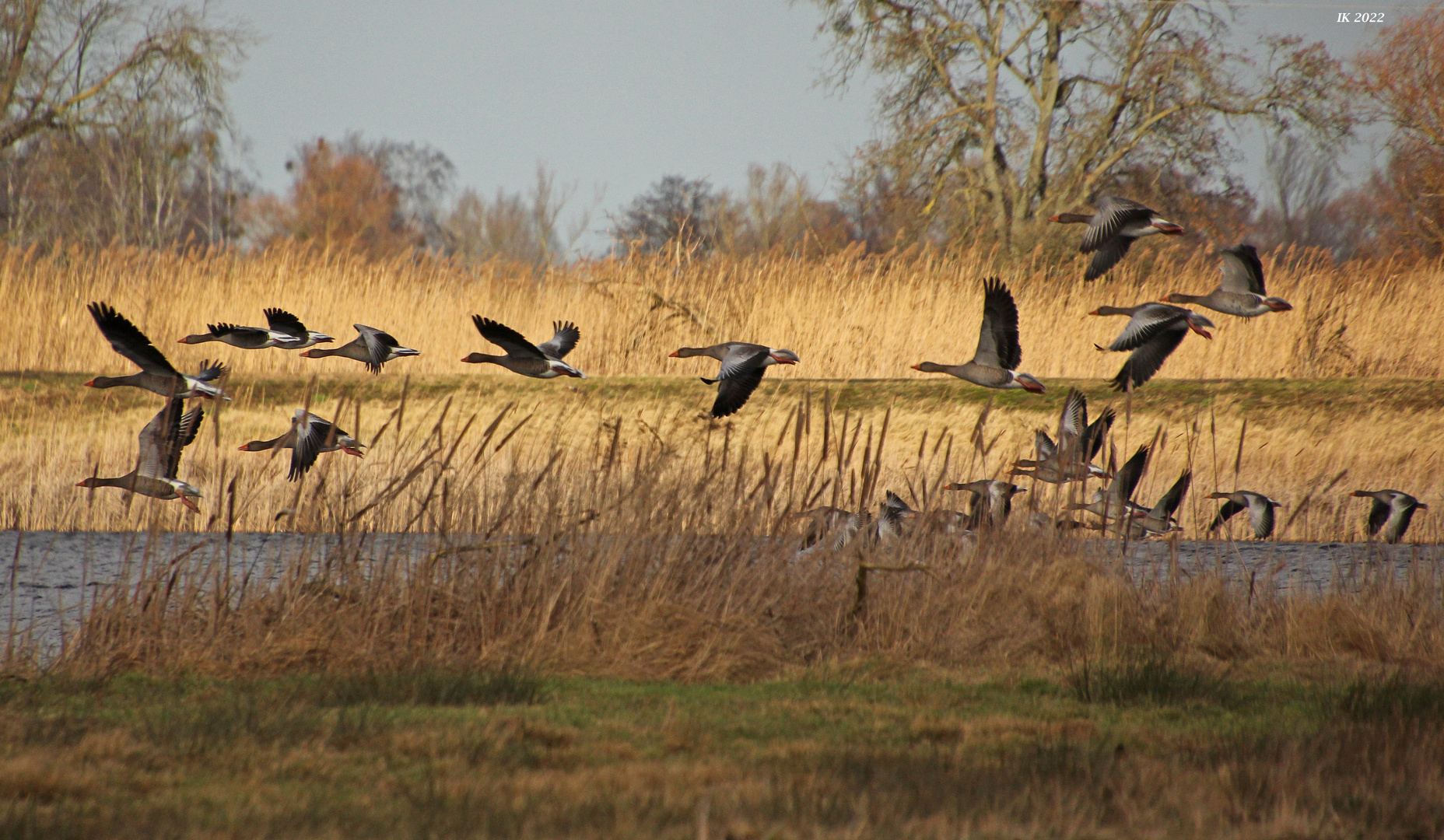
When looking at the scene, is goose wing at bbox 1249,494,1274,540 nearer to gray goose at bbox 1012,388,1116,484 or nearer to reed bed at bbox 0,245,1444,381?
gray goose at bbox 1012,388,1116,484

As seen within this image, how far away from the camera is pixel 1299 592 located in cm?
659

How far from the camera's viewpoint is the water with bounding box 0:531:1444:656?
563 cm

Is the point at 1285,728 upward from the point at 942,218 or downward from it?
downward

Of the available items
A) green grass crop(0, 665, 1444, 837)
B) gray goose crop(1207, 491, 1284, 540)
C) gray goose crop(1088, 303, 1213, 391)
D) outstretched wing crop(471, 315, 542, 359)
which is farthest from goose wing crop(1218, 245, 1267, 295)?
outstretched wing crop(471, 315, 542, 359)

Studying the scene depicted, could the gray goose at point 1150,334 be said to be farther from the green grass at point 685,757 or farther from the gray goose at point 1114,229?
the green grass at point 685,757

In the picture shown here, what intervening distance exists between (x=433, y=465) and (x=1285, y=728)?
3.99 meters

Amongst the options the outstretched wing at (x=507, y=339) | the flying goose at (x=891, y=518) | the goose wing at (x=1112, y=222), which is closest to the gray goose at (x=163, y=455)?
the outstretched wing at (x=507, y=339)

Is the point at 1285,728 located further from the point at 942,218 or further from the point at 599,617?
the point at 942,218

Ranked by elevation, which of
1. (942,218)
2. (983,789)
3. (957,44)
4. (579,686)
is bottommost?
(579,686)

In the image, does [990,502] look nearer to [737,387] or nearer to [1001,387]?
[1001,387]

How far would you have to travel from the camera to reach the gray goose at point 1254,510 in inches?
305

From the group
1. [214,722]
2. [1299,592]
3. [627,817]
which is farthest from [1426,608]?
[214,722]

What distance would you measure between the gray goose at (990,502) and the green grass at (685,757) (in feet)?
5.81

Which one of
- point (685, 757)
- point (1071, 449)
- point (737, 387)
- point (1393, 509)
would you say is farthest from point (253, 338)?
point (1393, 509)
